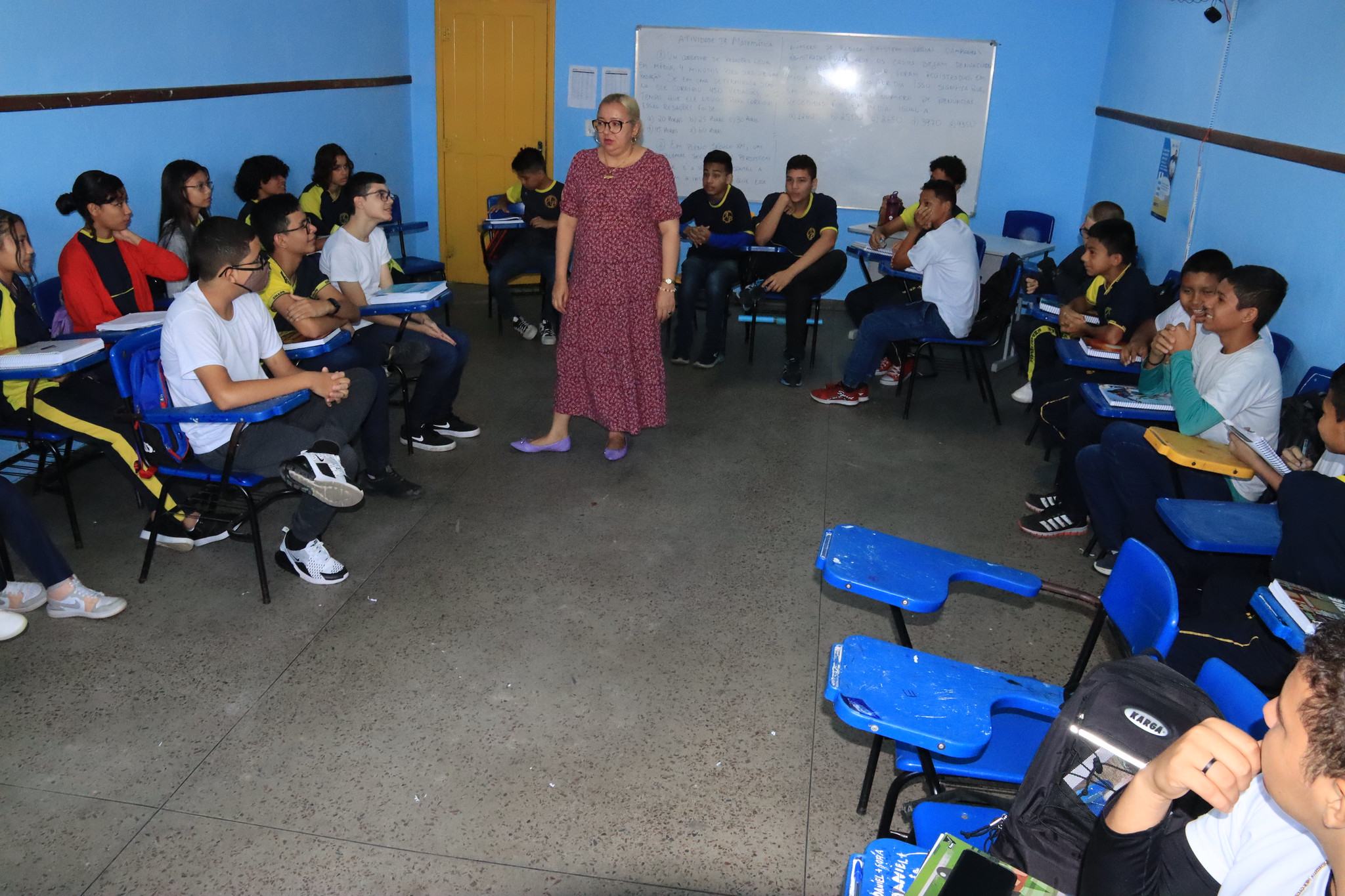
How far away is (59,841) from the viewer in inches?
79.8

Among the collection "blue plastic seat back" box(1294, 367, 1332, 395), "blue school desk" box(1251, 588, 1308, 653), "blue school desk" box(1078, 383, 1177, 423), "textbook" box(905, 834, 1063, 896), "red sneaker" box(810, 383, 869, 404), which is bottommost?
"red sneaker" box(810, 383, 869, 404)

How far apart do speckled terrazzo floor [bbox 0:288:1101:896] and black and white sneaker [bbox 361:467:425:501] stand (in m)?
0.10

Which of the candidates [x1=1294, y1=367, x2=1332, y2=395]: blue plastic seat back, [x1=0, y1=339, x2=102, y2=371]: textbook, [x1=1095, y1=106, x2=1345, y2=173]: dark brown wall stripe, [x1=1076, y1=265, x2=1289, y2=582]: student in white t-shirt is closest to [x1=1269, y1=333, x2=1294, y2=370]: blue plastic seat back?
[x1=1294, y1=367, x2=1332, y2=395]: blue plastic seat back

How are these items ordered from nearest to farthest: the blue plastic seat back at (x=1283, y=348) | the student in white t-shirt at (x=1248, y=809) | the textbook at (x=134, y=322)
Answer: the student in white t-shirt at (x=1248, y=809) → the textbook at (x=134, y=322) → the blue plastic seat back at (x=1283, y=348)

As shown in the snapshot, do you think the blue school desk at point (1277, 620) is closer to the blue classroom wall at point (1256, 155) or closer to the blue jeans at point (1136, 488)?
the blue jeans at point (1136, 488)

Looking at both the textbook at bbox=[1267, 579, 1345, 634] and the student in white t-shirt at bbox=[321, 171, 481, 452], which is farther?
the student in white t-shirt at bbox=[321, 171, 481, 452]

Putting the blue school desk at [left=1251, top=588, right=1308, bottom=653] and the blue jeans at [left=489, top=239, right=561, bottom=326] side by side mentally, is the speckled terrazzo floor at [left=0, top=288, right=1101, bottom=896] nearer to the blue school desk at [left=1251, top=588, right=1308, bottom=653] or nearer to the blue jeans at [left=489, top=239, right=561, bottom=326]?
the blue school desk at [left=1251, top=588, right=1308, bottom=653]

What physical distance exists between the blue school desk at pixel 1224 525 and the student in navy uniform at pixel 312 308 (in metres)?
2.63

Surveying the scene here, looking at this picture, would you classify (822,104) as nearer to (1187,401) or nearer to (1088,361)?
(1088,361)

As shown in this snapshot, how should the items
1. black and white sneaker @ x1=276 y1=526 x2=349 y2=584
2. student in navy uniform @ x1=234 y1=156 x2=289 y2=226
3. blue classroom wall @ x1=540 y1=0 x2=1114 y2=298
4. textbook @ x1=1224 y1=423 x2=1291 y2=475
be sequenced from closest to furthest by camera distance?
1. textbook @ x1=1224 y1=423 x2=1291 y2=475
2. black and white sneaker @ x1=276 y1=526 x2=349 y2=584
3. student in navy uniform @ x1=234 y1=156 x2=289 y2=226
4. blue classroom wall @ x1=540 y1=0 x2=1114 y2=298

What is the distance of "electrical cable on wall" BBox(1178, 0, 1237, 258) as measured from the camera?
430cm

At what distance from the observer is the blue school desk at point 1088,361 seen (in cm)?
361

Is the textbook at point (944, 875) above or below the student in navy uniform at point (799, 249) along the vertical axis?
below

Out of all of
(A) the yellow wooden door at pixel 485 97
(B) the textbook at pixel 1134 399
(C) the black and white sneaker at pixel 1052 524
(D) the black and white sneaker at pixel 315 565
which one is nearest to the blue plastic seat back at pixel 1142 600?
(B) the textbook at pixel 1134 399
